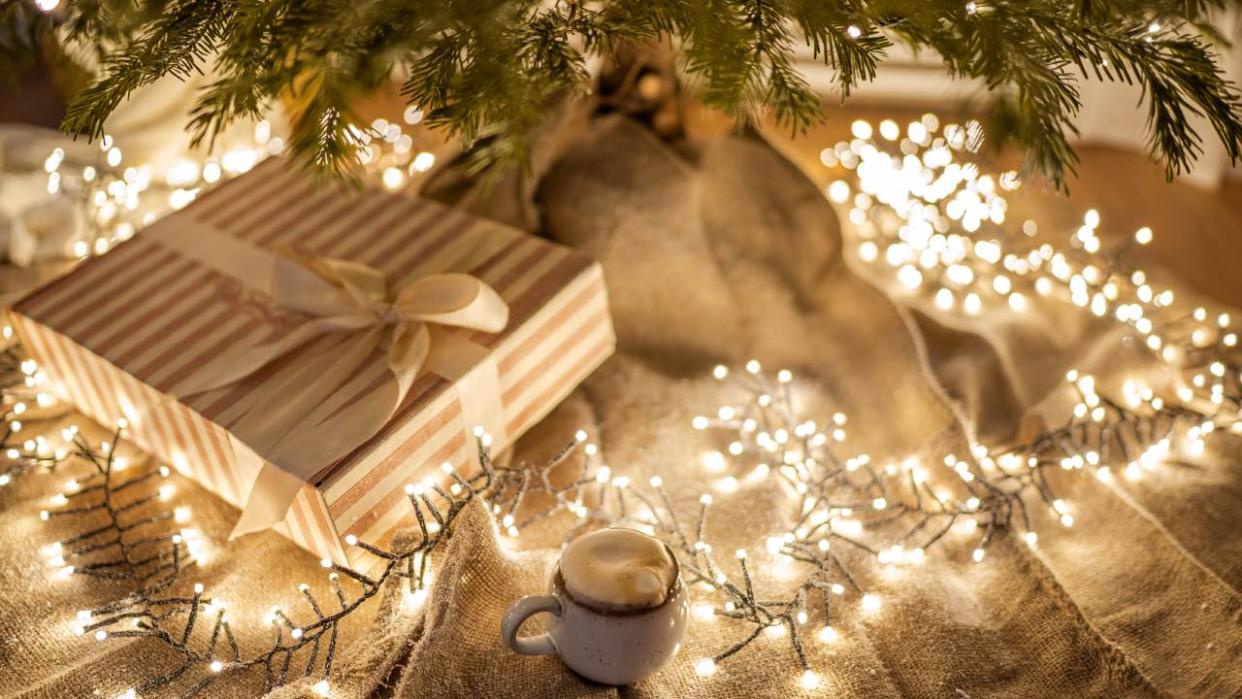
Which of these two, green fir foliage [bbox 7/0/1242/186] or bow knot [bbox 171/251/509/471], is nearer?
green fir foliage [bbox 7/0/1242/186]

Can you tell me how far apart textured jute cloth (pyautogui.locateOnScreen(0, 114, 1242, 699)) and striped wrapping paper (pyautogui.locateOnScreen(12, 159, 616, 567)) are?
8 cm

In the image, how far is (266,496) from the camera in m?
0.96

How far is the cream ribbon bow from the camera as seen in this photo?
0.96m

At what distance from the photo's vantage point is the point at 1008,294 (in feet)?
4.71

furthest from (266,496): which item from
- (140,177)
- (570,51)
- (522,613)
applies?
(140,177)

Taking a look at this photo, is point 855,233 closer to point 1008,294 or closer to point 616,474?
point 1008,294

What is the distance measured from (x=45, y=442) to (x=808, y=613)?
34.8 inches

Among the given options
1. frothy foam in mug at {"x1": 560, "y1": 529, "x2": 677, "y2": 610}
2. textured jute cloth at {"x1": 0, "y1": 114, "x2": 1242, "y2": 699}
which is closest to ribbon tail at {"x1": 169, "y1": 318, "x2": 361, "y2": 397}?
textured jute cloth at {"x1": 0, "y1": 114, "x2": 1242, "y2": 699}

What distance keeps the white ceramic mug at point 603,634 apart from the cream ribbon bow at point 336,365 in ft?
0.77

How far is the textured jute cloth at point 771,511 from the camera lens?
94 centimetres

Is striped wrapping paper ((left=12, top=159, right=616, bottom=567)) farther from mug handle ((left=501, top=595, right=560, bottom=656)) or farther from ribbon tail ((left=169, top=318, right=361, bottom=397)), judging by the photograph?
mug handle ((left=501, top=595, right=560, bottom=656))

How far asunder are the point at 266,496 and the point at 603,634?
36cm

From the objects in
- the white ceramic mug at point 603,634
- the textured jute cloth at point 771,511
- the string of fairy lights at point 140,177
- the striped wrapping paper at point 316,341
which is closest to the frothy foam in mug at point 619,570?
the white ceramic mug at point 603,634

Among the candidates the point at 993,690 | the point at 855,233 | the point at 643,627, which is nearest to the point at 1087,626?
the point at 993,690
